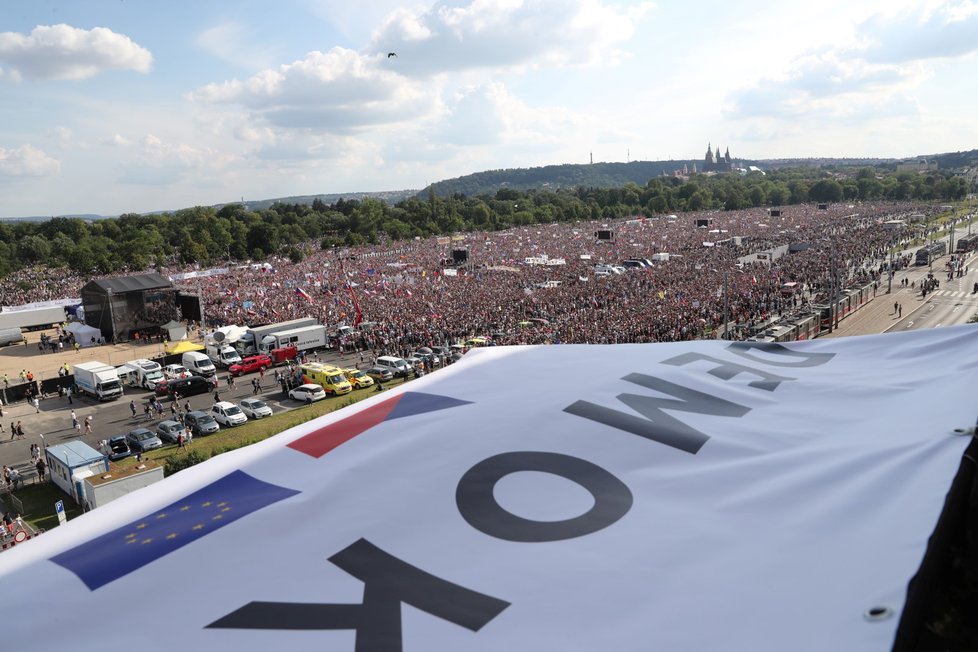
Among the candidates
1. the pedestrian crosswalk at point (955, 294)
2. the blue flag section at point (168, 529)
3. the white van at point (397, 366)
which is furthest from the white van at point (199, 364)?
the pedestrian crosswalk at point (955, 294)

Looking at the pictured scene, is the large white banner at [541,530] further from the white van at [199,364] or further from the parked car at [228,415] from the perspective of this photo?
the white van at [199,364]

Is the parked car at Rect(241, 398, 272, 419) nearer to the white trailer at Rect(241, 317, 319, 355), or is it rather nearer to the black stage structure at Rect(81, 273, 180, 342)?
the white trailer at Rect(241, 317, 319, 355)

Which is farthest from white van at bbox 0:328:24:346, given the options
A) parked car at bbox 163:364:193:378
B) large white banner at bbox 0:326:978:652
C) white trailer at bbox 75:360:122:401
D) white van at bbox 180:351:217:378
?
large white banner at bbox 0:326:978:652

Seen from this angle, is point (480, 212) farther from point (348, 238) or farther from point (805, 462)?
point (805, 462)

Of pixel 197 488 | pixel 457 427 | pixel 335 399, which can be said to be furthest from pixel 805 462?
pixel 335 399

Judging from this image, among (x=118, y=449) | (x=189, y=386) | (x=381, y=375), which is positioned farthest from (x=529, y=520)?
(x=189, y=386)

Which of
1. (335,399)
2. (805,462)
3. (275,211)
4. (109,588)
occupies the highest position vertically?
(275,211)

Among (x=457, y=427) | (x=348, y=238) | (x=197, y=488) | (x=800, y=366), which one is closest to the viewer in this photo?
(x=197, y=488)

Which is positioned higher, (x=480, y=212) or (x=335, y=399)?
(x=480, y=212)
